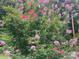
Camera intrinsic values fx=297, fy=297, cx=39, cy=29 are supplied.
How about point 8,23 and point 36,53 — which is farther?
point 8,23

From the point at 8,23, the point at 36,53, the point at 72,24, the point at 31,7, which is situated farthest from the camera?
the point at 72,24

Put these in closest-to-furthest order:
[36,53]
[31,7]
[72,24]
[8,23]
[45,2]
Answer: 1. [36,53]
2. [8,23]
3. [31,7]
4. [45,2]
5. [72,24]

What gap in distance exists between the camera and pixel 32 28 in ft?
15.8

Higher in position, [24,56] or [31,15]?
[31,15]

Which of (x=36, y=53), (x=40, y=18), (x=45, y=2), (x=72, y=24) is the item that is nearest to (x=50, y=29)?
(x=40, y=18)

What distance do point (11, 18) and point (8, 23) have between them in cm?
10

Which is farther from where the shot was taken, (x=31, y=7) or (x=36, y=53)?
(x=31, y=7)

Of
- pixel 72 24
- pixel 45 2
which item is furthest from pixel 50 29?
pixel 72 24

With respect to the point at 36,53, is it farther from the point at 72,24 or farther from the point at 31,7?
the point at 72,24

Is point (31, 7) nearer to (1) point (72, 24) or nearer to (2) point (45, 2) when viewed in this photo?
(2) point (45, 2)

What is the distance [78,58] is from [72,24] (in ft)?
8.59

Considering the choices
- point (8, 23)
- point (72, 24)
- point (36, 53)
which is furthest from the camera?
point (72, 24)

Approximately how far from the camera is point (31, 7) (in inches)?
210

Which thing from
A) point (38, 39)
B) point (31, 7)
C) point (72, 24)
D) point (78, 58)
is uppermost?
point (72, 24)
